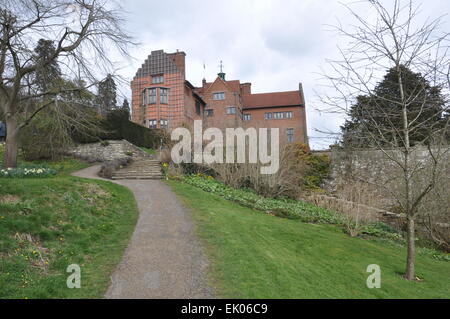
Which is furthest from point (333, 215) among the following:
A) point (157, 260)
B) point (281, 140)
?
point (157, 260)

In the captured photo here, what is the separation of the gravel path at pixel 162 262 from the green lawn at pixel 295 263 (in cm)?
32

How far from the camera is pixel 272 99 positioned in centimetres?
4116

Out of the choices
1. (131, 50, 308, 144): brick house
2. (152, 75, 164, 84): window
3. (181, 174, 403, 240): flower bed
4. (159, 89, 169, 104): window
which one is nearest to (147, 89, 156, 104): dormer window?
(131, 50, 308, 144): brick house

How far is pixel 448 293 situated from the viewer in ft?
20.7

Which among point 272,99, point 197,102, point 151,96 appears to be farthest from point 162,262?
point 272,99

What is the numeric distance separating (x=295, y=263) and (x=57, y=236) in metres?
5.40

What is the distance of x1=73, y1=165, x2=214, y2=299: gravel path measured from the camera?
4.67m

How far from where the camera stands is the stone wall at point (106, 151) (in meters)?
23.2

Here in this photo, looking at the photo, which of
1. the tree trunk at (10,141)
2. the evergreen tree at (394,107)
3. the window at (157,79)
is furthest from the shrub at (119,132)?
the evergreen tree at (394,107)

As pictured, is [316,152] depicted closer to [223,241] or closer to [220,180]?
[220,180]

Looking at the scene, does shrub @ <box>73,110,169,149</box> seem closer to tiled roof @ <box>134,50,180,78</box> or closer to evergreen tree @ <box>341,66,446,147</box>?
tiled roof @ <box>134,50,180,78</box>

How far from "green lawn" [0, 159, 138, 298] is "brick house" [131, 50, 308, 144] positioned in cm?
1585

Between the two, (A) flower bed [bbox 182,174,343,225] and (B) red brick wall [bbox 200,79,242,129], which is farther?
(B) red brick wall [bbox 200,79,242,129]

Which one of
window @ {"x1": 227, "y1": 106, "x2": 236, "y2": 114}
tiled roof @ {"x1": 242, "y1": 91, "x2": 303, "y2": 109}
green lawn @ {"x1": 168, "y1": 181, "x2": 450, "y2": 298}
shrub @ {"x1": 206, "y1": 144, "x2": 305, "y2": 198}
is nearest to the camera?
green lawn @ {"x1": 168, "y1": 181, "x2": 450, "y2": 298}
